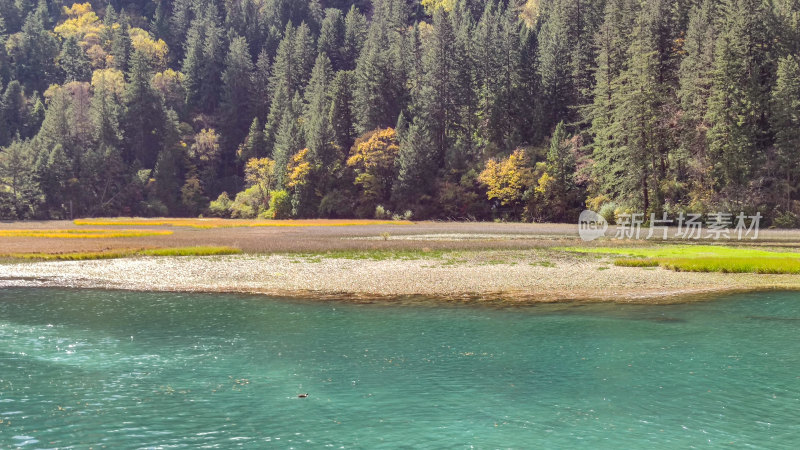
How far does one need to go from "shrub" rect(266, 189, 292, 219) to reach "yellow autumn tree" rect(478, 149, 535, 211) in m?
33.1

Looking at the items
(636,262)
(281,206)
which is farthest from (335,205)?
(636,262)

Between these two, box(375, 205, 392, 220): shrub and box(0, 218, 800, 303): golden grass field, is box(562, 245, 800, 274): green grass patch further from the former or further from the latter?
box(375, 205, 392, 220): shrub

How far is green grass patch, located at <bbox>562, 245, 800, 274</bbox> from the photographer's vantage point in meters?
38.2

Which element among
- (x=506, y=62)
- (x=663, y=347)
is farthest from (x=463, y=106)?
(x=663, y=347)

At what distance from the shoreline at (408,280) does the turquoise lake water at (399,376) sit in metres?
2.88

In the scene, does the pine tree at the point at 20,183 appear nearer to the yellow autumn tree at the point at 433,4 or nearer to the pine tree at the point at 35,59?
the pine tree at the point at 35,59

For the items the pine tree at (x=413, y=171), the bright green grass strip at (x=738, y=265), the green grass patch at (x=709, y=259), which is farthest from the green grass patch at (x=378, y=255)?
the pine tree at (x=413, y=171)

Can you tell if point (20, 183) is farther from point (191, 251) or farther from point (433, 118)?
point (191, 251)

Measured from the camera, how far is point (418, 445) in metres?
13.2

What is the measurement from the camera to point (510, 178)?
303 ft

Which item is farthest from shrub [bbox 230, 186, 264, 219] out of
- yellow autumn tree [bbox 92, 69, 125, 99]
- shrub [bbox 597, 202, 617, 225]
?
shrub [bbox 597, 202, 617, 225]

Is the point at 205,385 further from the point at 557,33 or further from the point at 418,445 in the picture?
the point at 557,33

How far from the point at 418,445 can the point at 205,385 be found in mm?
6670

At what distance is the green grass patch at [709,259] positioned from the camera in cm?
3819
